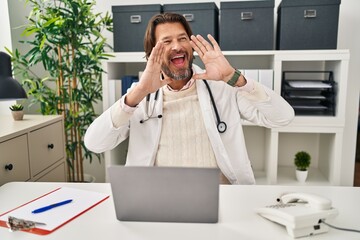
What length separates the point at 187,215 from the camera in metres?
0.89

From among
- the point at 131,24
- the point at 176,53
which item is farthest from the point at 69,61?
the point at 176,53

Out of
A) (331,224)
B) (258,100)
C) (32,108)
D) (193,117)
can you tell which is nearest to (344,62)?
(258,100)

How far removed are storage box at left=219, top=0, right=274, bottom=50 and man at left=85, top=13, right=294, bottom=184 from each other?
61 cm

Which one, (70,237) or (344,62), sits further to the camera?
(344,62)

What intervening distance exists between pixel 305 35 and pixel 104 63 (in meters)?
1.34

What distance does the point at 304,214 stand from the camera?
82 centimetres

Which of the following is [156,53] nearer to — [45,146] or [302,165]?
[45,146]

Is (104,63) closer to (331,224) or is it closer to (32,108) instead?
(32,108)

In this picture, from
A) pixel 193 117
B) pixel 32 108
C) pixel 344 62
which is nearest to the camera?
pixel 193 117

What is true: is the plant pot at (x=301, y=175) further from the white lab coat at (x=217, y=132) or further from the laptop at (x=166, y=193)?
the laptop at (x=166, y=193)

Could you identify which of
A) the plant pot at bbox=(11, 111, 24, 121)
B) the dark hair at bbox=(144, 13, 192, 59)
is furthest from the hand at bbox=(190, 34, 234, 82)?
the plant pot at bbox=(11, 111, 24, 121)

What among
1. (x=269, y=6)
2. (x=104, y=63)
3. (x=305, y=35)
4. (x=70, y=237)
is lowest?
(x=70, y=237)

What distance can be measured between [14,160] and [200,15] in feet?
4.55

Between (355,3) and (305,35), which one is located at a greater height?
(355,3)
